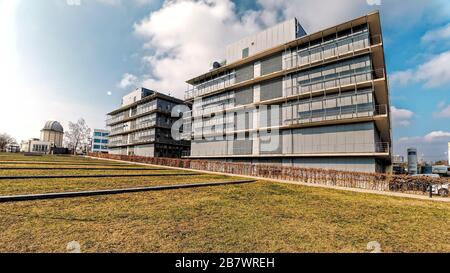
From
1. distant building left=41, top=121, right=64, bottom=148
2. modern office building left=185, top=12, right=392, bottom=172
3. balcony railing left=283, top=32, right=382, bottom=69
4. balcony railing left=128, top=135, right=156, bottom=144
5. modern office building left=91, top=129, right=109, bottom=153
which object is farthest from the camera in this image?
modern office building left=91, top=129, right=109, bottom=153

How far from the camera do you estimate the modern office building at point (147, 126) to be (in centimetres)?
5197

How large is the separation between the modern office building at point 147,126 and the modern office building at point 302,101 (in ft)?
45.3

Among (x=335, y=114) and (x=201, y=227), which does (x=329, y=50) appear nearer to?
(x=335, y=114)

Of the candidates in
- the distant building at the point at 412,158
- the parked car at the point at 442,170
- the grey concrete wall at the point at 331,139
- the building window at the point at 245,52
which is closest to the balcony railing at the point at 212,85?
the building window at the point at 245,52

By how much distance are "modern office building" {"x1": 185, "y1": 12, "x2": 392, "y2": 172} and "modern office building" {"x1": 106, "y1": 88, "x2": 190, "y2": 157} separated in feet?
45.3

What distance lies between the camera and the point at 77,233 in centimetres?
482

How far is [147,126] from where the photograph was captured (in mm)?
53156

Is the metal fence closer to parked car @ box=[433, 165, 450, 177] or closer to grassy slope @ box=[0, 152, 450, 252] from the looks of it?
grassy slope @ box=[0, 152, 450, 252]

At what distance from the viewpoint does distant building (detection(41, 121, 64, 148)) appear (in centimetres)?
9731

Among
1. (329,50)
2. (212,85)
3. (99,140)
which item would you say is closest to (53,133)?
(99,140)

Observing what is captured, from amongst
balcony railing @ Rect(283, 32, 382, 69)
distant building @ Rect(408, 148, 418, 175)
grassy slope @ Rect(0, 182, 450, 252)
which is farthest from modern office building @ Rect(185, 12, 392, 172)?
grassy slope @ Rect(0, 182, 450, 252)

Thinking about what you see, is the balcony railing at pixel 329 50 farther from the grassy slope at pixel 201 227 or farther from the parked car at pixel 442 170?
the parked car at pixel 442 170

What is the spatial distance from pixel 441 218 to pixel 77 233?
455 inches
